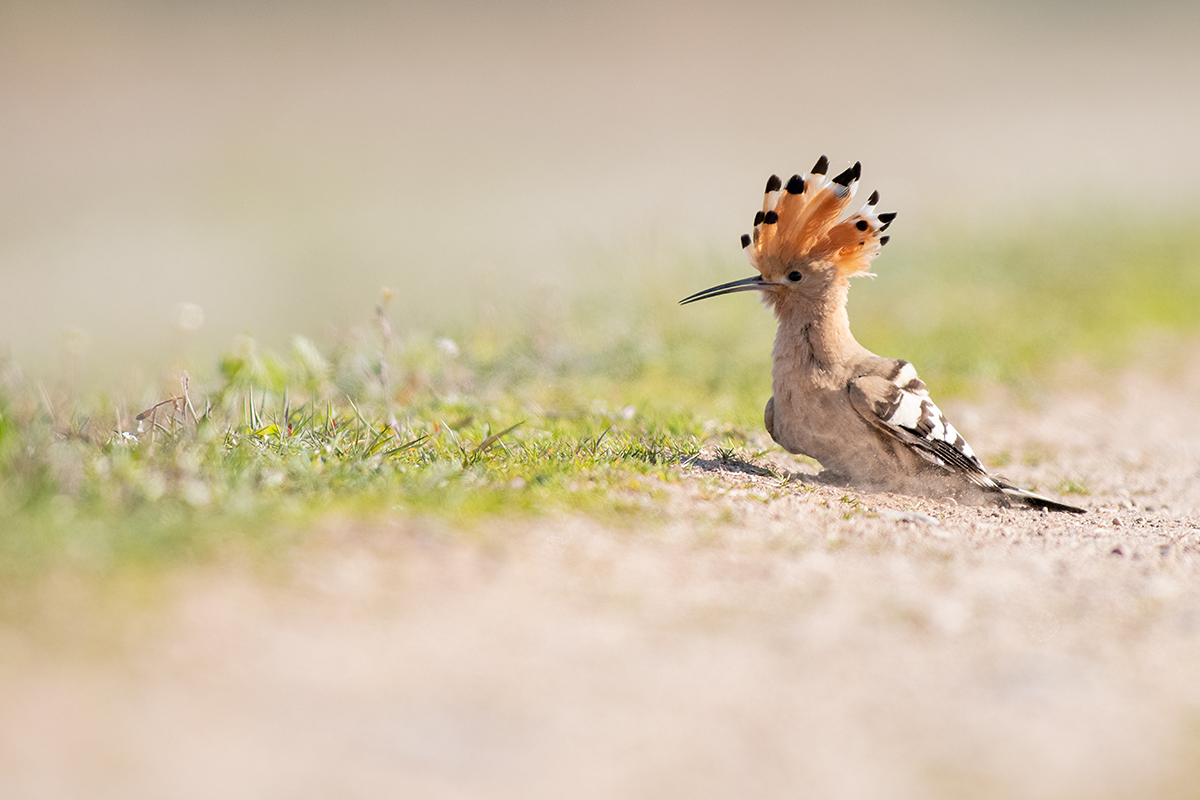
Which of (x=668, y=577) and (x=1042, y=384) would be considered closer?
(x=668, y=577)

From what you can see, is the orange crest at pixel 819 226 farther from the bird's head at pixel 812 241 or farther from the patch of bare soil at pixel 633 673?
the patch of bare soil at pixel 633 673

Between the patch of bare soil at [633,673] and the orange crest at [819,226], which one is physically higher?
the orange crest at [819,226]

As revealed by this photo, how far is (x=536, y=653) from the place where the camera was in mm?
2566

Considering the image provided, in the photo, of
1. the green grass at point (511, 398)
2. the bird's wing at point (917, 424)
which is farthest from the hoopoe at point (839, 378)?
the green grass at point (511, 398)

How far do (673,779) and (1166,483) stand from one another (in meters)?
3.65

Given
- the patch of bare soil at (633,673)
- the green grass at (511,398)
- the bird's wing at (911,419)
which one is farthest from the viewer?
the bird's wing at (911,419)

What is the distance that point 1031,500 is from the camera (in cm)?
420

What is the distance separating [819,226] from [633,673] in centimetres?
231

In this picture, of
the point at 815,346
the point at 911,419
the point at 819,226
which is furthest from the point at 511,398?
the point at 911,419

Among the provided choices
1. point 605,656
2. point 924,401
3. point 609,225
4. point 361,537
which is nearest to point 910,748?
point 605,656

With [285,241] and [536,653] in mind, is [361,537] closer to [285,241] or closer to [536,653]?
[536,653]

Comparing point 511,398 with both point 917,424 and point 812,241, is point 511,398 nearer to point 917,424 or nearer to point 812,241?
point 812,241

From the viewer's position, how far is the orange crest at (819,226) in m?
4.25

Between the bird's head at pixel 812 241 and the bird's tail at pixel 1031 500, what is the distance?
921 millimetres
